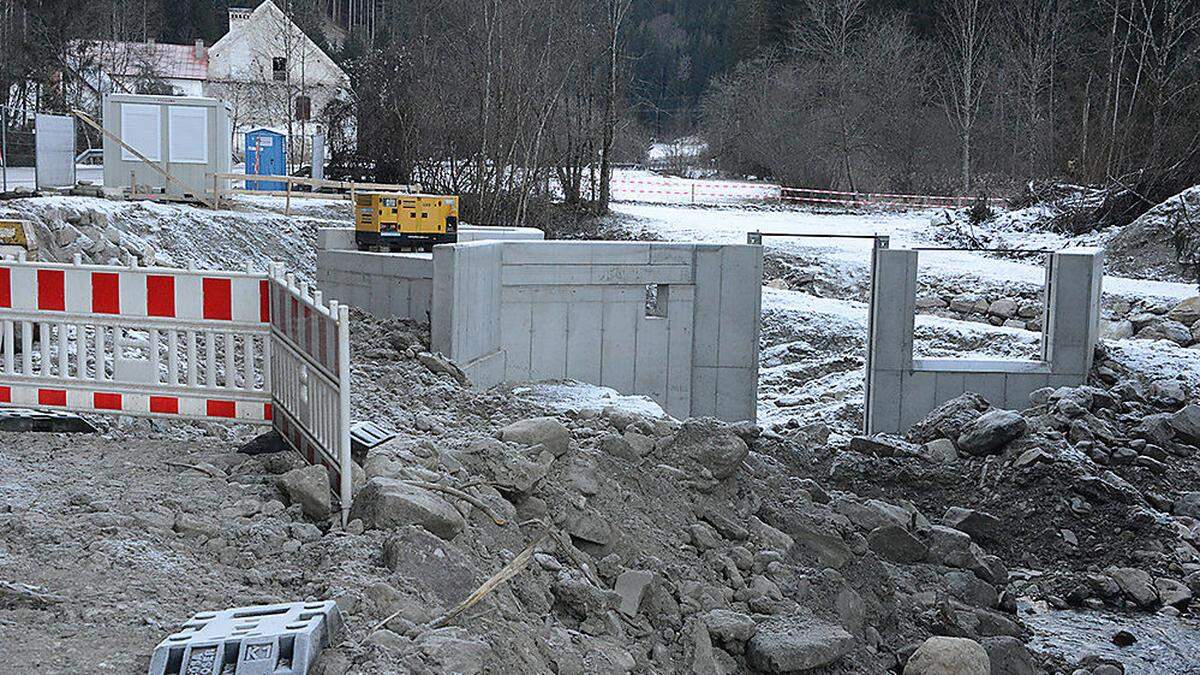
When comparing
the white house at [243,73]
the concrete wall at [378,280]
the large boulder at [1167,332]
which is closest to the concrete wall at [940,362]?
the large boulder at [1167,332]

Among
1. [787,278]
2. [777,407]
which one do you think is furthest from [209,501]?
[787,278]

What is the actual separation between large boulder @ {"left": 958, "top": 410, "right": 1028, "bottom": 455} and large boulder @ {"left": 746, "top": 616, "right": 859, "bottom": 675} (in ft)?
24.5

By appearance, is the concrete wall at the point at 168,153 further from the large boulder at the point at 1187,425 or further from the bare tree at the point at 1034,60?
the bare tree at the point at 1034,60

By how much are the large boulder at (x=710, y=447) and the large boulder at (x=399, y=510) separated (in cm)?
364

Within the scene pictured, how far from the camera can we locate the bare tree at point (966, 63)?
37531 millimetres

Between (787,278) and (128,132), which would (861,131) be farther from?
(128,132)

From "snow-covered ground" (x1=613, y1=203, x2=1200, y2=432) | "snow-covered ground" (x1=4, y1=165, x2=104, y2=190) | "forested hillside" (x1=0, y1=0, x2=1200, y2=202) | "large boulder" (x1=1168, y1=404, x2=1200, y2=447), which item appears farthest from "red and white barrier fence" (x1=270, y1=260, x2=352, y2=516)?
"forested hillside" (x1=0, y1=0, x2=1200, y2=202)

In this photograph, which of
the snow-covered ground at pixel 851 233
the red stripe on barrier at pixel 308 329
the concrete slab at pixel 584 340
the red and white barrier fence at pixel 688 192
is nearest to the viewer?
the red stripe on barrier at pixel 308 329

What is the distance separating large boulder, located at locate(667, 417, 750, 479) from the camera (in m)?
9.66

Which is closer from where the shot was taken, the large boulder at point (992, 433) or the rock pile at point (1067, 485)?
the rock pile at point (1067, 485)

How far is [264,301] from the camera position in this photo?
24.6 ft

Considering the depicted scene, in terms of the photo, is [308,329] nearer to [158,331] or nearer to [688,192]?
[158,331]

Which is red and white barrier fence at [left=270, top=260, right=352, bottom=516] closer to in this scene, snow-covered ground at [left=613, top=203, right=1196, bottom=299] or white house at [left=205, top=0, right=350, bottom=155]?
snow-covered ground at [left=613, top=203, right=1196, bottom=299]

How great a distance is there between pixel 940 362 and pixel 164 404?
11098mm
